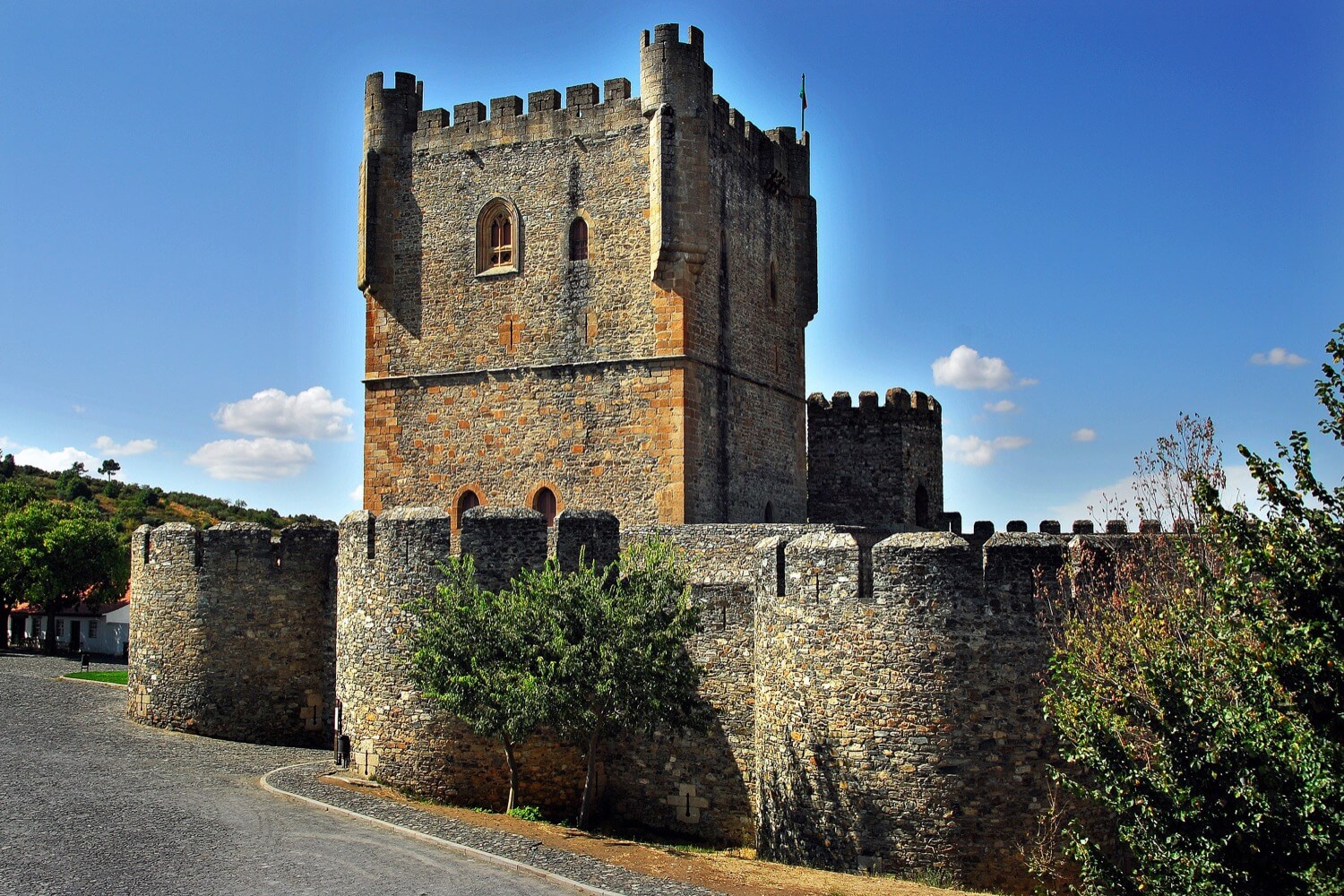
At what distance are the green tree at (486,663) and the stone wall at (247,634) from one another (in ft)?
16.7

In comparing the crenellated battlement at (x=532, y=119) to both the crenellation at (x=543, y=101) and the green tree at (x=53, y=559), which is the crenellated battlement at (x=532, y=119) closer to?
the crenellation at (x=543, y=101)

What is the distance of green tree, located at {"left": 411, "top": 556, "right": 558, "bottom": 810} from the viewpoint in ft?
48.1

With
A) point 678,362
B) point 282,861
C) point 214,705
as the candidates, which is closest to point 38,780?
point 214,705

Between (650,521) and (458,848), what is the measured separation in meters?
8.89

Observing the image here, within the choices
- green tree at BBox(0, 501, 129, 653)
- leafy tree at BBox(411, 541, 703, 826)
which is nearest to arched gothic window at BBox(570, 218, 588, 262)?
leafy tree at BBox(411, 541, 703, 826)

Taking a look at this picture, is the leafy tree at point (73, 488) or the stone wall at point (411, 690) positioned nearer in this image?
the stone wall at point (411, 690)

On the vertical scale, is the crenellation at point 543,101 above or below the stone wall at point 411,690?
above

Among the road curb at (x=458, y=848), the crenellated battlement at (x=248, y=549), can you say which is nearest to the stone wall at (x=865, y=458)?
the crenellated battlement at (x=248, y=549)

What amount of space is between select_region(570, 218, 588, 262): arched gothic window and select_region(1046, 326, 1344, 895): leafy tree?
46.5 feet

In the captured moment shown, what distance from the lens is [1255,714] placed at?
9.84 m

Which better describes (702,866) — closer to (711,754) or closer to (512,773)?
(711,754)

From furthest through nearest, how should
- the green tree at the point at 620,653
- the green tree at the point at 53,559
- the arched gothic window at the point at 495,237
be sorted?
the green tree at the point at 53,559 → the arched gothic window at the point at 495,237 → the green tree at the point at 620,653

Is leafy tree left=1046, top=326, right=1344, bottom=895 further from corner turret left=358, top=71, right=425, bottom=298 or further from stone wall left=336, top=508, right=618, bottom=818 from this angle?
corner turret left=358, top=71, right=425, bottom=298

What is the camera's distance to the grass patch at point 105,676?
28344 millimetres
